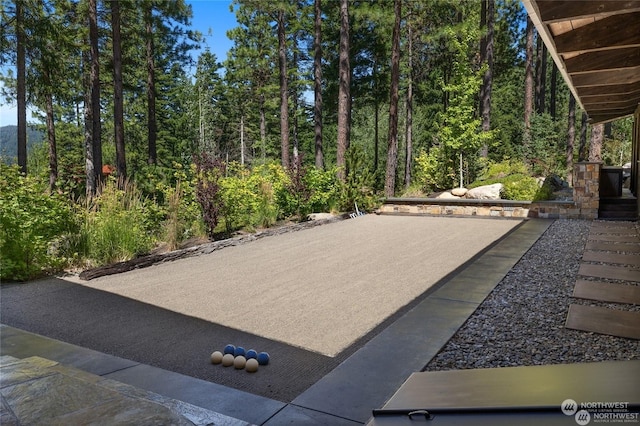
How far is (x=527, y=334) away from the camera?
3129 millimetres

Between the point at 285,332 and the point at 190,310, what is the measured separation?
3.57 feet

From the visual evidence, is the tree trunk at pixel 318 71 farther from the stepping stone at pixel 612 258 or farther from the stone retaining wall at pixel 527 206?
the stepping stone at pixel 612 258

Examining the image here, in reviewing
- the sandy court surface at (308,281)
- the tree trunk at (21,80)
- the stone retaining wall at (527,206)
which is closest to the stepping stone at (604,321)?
the sandy court surface at (308,281)

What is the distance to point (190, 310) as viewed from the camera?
400 centimetres

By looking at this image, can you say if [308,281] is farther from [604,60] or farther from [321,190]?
[321,190]

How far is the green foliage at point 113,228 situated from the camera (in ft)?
18.9

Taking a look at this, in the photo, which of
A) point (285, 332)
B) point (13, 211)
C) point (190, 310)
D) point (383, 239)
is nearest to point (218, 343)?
point (285, 332)

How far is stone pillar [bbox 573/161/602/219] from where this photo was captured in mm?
9188


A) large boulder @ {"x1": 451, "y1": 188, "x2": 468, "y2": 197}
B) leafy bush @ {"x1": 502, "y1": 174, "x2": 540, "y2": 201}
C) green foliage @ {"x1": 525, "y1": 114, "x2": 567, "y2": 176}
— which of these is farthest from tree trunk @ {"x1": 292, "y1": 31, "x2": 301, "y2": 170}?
green foliage @ {"x1": 525, "y1": 114, "x2": 567, "y2": 176}

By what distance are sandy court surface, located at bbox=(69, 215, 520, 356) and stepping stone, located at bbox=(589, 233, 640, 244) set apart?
1.52m

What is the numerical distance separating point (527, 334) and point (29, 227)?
524 cm

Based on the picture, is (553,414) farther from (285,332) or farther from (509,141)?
(509,141)

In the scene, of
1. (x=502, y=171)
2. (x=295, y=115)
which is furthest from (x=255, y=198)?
(x=295, y=115)

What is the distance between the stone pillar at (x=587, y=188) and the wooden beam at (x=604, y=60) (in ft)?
13.9
